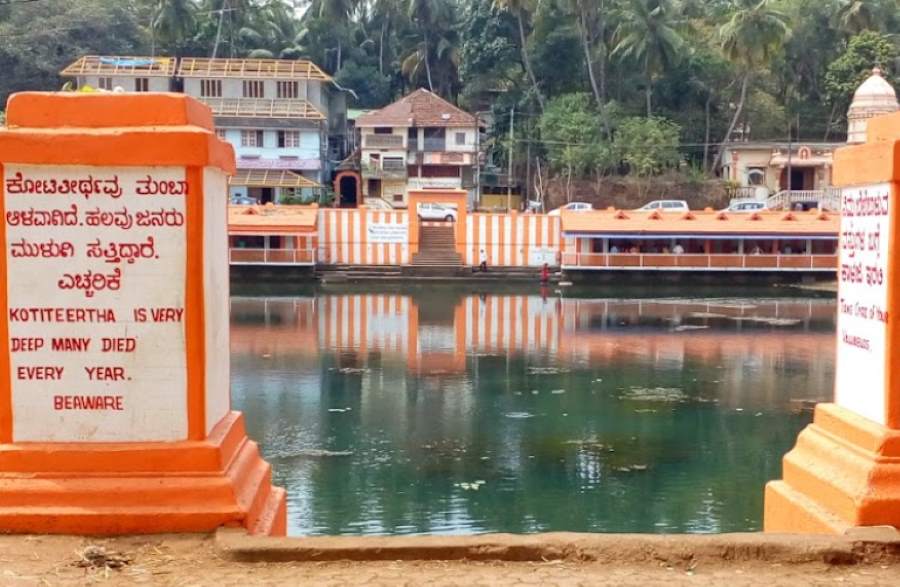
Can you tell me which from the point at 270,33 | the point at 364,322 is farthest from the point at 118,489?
the point at 270,33

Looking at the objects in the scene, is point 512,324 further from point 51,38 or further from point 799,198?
point 51,38

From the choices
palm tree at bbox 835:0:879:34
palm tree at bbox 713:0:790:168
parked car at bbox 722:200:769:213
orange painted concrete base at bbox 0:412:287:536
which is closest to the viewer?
orange painted concrete base at bbox 0:412:287:536

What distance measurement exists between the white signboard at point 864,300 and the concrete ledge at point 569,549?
0.82m

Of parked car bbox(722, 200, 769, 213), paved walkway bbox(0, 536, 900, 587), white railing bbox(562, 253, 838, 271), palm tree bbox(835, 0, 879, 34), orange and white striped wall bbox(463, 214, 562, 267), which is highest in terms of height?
palm tree bbox(835, 0, 879, 34)

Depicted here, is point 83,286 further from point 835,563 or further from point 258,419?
point 258,419

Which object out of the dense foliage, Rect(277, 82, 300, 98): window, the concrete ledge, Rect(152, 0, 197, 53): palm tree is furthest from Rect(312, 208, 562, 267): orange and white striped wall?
the concrete ledge

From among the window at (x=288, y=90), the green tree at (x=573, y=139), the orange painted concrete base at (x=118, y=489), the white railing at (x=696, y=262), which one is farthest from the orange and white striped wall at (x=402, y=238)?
the orange painted concrete base at (x=118, y=489)

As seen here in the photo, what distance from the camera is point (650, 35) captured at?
45.8m

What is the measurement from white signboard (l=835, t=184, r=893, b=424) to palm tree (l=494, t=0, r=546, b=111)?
145 ft

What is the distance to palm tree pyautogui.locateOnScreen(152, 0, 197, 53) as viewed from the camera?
5031 centimetres

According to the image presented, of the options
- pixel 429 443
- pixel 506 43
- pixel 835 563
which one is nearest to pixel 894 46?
pixel 506 43

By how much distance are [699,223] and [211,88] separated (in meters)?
24.8

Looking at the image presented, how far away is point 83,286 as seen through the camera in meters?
4.60

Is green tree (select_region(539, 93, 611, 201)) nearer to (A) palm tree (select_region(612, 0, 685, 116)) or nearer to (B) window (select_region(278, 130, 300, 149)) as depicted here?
(A) palm tree (select_region(612, 0, 685, 116))
